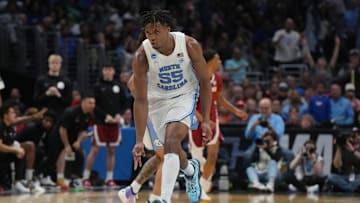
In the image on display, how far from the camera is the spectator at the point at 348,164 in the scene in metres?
15.1

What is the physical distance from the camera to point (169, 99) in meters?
9.78

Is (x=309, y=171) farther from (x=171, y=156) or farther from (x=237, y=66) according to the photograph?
(x=171, y=156)

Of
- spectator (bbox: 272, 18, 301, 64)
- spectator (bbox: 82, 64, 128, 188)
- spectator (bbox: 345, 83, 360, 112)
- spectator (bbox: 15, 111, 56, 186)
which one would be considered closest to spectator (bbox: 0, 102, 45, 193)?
spectator (bbox: 15, 111, 56, 186)

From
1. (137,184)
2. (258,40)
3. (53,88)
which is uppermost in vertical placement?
(258,40)

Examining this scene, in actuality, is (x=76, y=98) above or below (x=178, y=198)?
above

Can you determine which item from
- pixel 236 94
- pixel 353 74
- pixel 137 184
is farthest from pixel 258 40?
pixel 137 184

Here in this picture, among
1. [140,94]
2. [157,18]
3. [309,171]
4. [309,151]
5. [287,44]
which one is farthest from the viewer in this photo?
[287,44]

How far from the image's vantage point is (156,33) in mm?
9336

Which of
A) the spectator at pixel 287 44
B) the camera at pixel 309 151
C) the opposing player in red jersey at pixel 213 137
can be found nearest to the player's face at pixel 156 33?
the opposing player in red jersey at pixel 213 137

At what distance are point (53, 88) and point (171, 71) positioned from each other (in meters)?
6.29

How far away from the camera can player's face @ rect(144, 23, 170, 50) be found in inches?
367

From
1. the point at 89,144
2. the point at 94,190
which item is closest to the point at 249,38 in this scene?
the point at 89,144

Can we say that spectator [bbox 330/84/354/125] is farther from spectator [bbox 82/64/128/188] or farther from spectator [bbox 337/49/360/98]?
spectator [bbox 82/64/128/188]

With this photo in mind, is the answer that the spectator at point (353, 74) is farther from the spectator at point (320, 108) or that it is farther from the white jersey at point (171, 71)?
the white jersey at point (171, 71)
